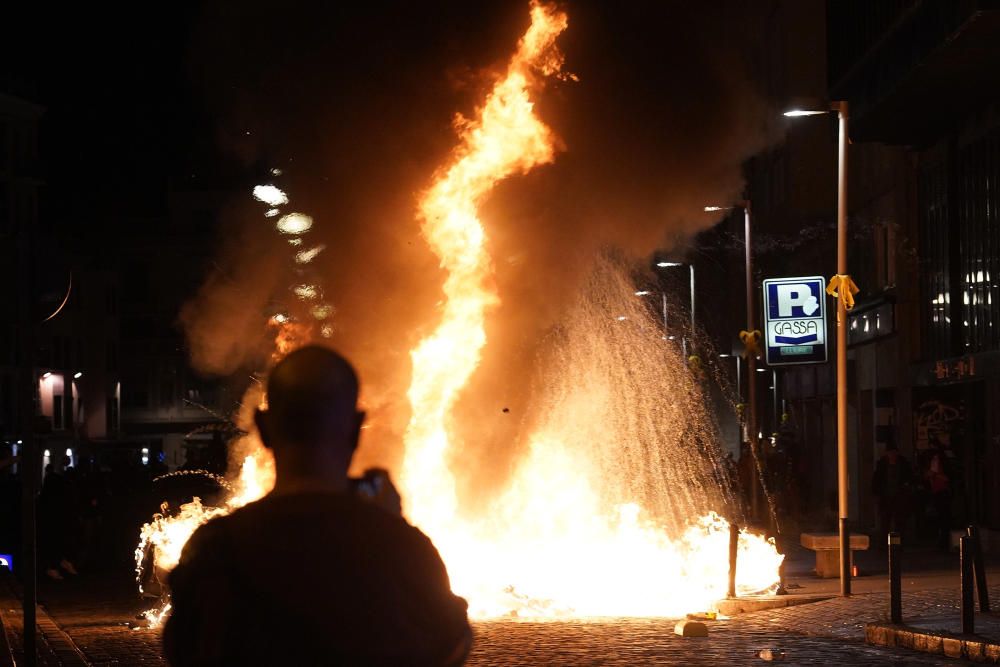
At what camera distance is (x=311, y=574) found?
3.02 meters

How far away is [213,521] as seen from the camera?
3127 millimetres

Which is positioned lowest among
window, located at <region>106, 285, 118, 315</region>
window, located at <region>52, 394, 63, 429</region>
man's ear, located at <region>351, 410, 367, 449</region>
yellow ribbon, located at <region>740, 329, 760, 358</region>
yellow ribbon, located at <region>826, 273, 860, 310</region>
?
window, located at <region>52, 394, 63, 429</region>

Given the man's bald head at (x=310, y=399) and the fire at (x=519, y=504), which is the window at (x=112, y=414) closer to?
the fire at (x=519, y=504)

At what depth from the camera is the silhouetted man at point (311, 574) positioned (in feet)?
9.84

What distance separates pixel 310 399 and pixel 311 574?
36 centimetres

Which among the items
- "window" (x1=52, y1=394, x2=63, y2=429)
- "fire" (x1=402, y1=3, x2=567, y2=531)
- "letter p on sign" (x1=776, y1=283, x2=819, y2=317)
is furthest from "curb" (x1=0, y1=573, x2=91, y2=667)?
"window" (x1=52, y1=394, x2=63, y2=429)

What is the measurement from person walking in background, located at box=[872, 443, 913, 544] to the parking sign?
19.8 feet

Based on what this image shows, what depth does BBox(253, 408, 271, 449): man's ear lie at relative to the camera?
3234 mm

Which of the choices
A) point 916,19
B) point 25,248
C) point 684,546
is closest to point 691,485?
point 916,19

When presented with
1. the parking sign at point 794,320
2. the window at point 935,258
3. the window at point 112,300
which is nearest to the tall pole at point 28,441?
the window at point 935,258

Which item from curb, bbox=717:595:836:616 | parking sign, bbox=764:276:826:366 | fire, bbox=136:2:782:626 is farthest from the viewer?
parking sign, bbox=764:276:826:366

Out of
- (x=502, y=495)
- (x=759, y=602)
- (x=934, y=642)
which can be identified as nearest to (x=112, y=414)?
(x=502, y=495)

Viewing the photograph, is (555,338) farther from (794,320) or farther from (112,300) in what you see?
(112,300)

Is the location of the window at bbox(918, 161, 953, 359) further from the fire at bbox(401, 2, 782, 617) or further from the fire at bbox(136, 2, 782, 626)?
the fire at bbox(401, 2, 782, 617)
